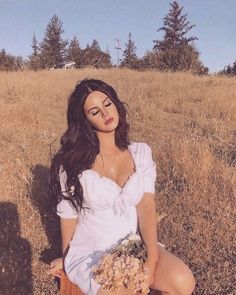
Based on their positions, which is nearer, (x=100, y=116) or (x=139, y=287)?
(x=139, y=287)

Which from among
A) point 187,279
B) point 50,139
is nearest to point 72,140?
point 187,279

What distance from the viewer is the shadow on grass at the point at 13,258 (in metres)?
3.54

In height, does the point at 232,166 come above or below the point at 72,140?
below

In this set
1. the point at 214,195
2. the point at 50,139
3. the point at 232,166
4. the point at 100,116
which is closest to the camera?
the point at 100,116

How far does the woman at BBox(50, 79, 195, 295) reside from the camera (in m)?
2.81

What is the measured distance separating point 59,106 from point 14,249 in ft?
21.2

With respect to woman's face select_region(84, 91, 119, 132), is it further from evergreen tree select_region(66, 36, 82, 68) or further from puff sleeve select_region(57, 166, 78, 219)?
evergreen tree select_region(66, 36, 82, 68)

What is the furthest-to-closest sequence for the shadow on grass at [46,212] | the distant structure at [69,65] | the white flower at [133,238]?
the distant structure at [69,65], the shadow on grass at [46,212], the white flower at [133,238]

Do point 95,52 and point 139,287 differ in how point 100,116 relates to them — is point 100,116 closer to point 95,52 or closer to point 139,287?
point 139,287

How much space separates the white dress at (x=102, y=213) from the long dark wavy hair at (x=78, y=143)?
0.05 m

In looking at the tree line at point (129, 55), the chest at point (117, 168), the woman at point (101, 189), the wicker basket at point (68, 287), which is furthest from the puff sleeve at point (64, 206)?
the tree line at point (129, 55)

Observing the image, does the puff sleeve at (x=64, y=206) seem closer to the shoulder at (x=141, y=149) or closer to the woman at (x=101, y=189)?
the woman at (x=101, y=189)

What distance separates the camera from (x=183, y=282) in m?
2.69

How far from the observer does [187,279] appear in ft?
8.86
